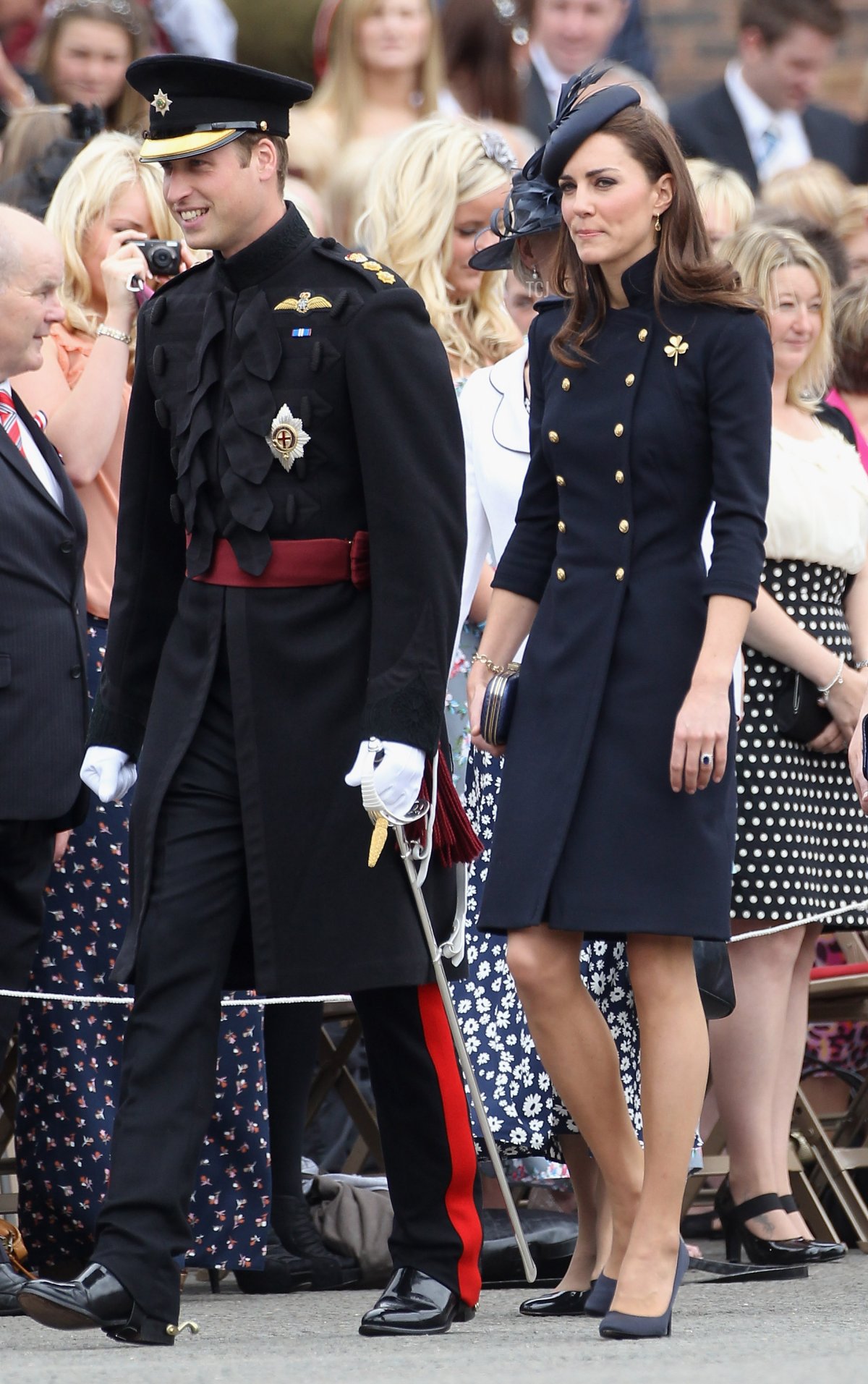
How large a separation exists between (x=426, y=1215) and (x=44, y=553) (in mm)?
1440

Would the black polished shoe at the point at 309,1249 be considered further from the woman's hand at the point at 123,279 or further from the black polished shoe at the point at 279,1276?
the woman's hand at the point at 123,279

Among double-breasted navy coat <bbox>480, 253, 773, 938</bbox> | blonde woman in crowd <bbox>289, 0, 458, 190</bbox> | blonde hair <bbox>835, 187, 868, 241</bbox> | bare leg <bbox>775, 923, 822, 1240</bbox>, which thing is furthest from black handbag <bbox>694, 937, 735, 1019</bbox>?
blonde woman in crowd <bbox>289, 0, 458, 190</bbox>

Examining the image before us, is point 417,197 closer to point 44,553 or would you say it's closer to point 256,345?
point 44,553

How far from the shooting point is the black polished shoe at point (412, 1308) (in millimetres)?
3994

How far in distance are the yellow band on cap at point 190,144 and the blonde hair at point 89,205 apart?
54.0 inches

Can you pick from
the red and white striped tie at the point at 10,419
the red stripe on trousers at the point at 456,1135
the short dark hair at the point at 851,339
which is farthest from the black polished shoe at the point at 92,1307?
the short dark hair at the point at 851,339

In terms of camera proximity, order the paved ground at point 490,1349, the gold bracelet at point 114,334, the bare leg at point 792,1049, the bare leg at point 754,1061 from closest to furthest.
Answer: the paved ground at point 490,1349 < the gold bracelet at point 114,334 < the bare leg at point 754,1061 < the bare leg at point 792,1049

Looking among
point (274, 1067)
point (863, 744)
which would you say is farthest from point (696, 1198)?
point (863, 744)

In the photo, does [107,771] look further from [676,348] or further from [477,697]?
[676,348]

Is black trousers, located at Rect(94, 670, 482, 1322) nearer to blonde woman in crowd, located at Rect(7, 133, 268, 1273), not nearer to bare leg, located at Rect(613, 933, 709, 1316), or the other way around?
bare leg, located at Rect(613, 933, 709, 1316)

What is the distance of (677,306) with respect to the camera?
407 centimetres

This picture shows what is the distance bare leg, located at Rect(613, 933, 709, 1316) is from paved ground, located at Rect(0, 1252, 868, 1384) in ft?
0.41

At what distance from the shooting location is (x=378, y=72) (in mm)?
7617

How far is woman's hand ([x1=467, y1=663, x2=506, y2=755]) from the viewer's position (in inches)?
169
